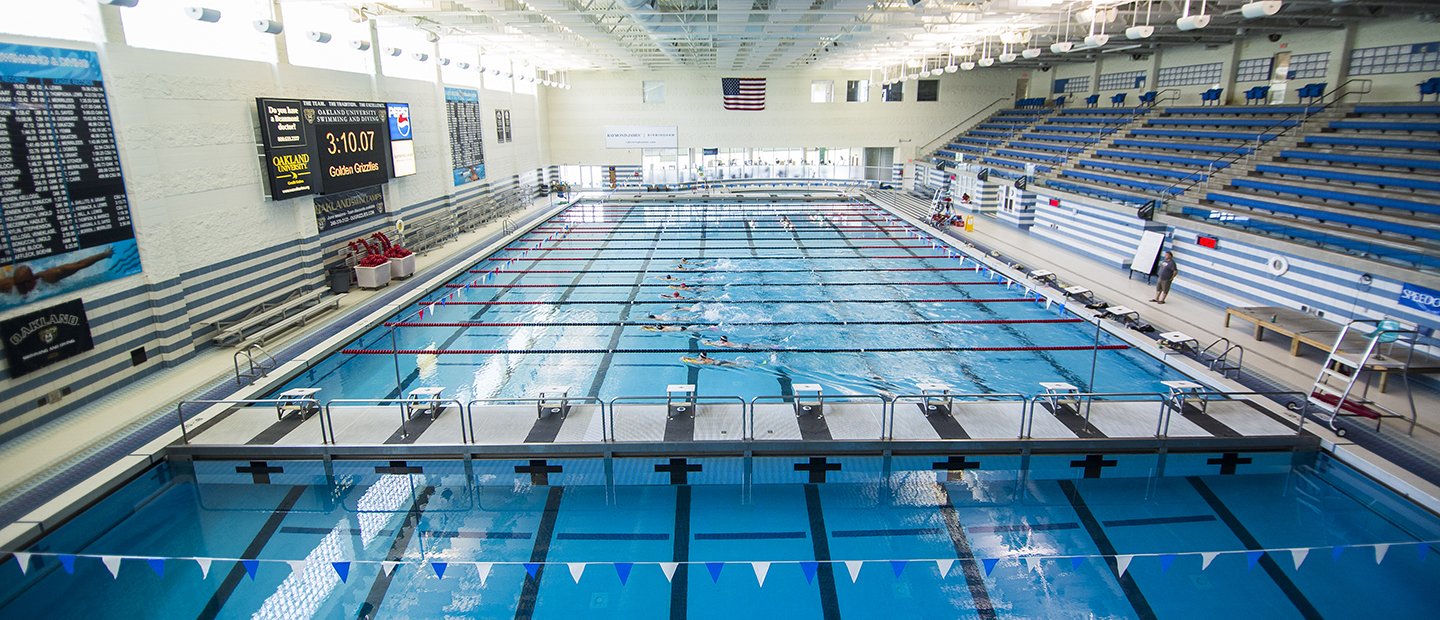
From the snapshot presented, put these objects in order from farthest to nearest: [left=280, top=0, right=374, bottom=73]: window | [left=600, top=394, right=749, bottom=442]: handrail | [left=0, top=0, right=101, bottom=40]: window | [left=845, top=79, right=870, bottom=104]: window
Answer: [left=845, top=79, right=870, bottom=104]: window → [left=280, top=0, right=374, bottom=73]: window → [left=0, top=0, right=101, bottom=40]: window → [left=600, top=394, right=749, bottom=442]: handrail

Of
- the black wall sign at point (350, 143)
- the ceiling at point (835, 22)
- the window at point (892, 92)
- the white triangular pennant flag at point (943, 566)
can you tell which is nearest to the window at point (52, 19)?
the black wall sign at point (350, 143)

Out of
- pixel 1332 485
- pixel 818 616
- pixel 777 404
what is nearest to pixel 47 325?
pixel 777 404

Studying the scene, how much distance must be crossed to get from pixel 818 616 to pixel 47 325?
827cm

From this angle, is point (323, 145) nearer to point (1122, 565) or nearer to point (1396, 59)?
point (1122, 565)

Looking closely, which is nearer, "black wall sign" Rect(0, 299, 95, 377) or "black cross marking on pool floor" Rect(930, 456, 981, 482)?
"black cross marking on pool floor" Rect(930, 456, 981, 482)

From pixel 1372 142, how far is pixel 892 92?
62.9 feet

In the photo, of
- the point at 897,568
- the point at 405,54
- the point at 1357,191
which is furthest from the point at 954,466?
the point at 405,54

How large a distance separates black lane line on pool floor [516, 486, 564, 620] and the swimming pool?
2cm

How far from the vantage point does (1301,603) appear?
4715mm

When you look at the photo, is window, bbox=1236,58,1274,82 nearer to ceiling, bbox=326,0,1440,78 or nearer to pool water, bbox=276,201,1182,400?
ceiling, bbox=326,0,1440,78

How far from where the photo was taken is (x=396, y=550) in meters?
5.40

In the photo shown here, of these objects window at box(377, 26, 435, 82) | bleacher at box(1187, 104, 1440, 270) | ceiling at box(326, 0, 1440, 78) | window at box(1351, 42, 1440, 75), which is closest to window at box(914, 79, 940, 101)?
ceiling at box(326, 0, 1440, 78)

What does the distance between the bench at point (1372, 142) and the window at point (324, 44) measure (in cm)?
1765

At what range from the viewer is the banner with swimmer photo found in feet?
21.9
